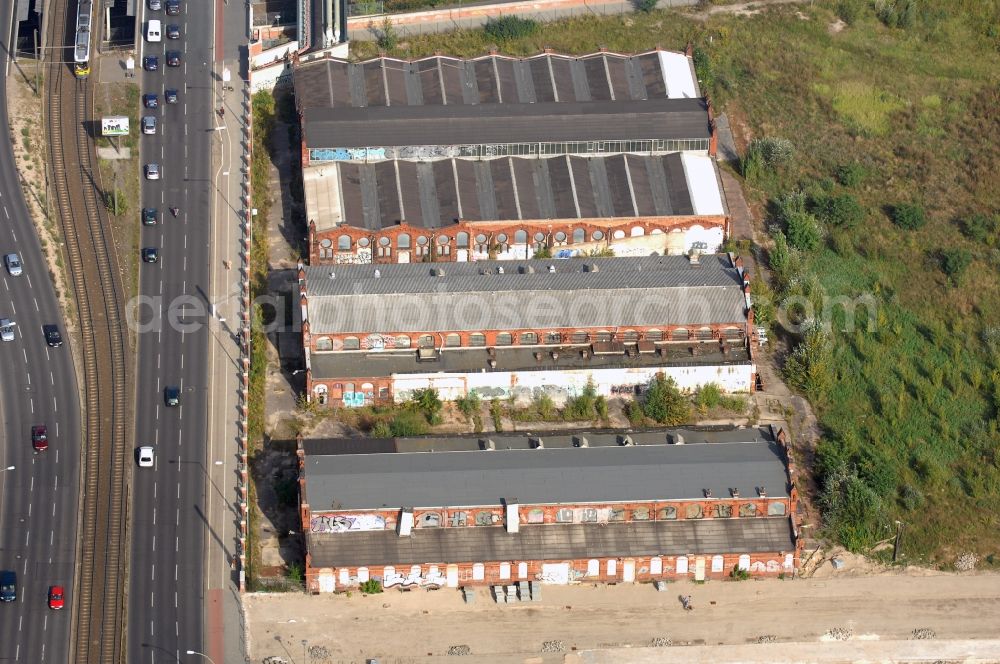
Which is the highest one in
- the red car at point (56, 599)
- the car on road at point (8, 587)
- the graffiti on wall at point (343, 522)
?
the graffiti on wall at point (343, 522)

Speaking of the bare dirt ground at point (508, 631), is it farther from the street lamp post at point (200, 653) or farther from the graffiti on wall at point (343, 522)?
the graffiti on wall at point (343, 522)

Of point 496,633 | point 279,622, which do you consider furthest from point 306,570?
point 496,633

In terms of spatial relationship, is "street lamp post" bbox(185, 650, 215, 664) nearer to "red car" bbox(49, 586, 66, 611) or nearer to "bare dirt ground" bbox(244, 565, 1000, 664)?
"bare dirt ground" bbox(244, 565, 1000, 664)

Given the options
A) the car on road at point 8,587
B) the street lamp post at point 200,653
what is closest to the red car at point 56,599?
the car on road at point 8,587

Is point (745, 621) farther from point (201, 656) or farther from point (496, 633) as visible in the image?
point (201, 656)

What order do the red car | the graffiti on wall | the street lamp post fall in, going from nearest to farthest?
the street lamp post
the red car
the graffiti on wall

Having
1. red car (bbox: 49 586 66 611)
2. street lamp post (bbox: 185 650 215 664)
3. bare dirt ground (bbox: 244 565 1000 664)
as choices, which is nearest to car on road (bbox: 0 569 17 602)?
red car (bbox: 49 586 66 611)
